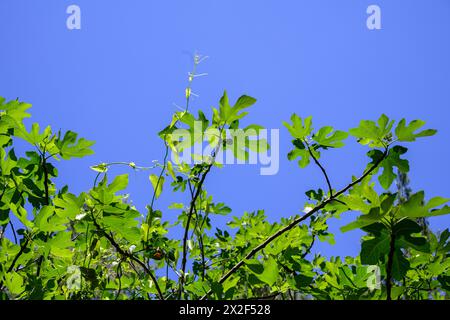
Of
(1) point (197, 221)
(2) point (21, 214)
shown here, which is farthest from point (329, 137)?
(2) point (21, 214)

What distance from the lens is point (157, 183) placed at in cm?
147

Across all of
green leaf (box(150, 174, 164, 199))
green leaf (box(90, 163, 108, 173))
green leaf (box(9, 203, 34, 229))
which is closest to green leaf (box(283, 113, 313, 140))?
green leaf (box(150, 174, 164, 199))

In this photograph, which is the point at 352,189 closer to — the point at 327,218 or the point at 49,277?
the point at 327,218

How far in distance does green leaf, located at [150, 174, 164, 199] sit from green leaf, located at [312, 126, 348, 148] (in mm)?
590

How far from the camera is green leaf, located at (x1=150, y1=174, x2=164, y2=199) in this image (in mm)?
1484

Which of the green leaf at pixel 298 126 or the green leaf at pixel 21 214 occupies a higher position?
the green leaf at pixel 298 126

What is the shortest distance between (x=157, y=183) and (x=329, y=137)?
657 millimetres

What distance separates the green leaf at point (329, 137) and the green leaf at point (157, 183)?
0.59m

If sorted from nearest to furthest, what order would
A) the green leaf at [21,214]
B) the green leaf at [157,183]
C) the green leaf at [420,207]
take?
1. the green leaf at [420,207]
2. the green leaf at [21,214]
3. the green leaf at [157,183]

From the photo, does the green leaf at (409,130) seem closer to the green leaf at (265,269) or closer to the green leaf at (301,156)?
the green leaf at (301,156)

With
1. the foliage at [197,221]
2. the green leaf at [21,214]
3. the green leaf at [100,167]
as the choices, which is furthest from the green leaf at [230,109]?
the green leaf at [21,214]

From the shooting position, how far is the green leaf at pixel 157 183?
4.87ft
